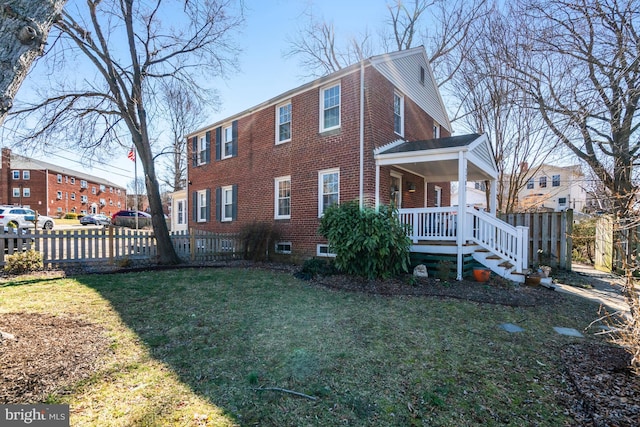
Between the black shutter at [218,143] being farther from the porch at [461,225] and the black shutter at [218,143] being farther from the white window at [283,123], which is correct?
the porch at [461,225]

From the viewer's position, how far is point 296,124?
10.9 meters

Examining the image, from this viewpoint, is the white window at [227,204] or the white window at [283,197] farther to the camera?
the white window at [227,204]

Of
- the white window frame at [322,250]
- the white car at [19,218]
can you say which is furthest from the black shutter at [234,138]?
the white car at [19,218]

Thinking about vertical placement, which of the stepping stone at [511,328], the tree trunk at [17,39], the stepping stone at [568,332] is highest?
the tree trunk at [17,39]

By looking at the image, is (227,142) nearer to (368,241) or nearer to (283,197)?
(283,197)

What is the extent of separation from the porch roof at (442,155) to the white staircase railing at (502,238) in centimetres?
158

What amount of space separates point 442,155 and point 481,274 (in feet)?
10.0

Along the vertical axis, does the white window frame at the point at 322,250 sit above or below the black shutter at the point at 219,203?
below

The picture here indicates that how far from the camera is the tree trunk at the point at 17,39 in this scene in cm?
261

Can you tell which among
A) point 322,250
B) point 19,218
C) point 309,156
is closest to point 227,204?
point 309,156

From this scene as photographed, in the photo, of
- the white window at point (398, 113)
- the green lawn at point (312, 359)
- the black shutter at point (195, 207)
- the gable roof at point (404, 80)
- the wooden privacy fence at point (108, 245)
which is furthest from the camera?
the black shutter at point (195, 207)

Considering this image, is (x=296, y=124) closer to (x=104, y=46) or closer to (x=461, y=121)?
(x=104, y=46)

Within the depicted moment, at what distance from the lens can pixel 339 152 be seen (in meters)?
9.63

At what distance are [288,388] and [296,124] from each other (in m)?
9.31
